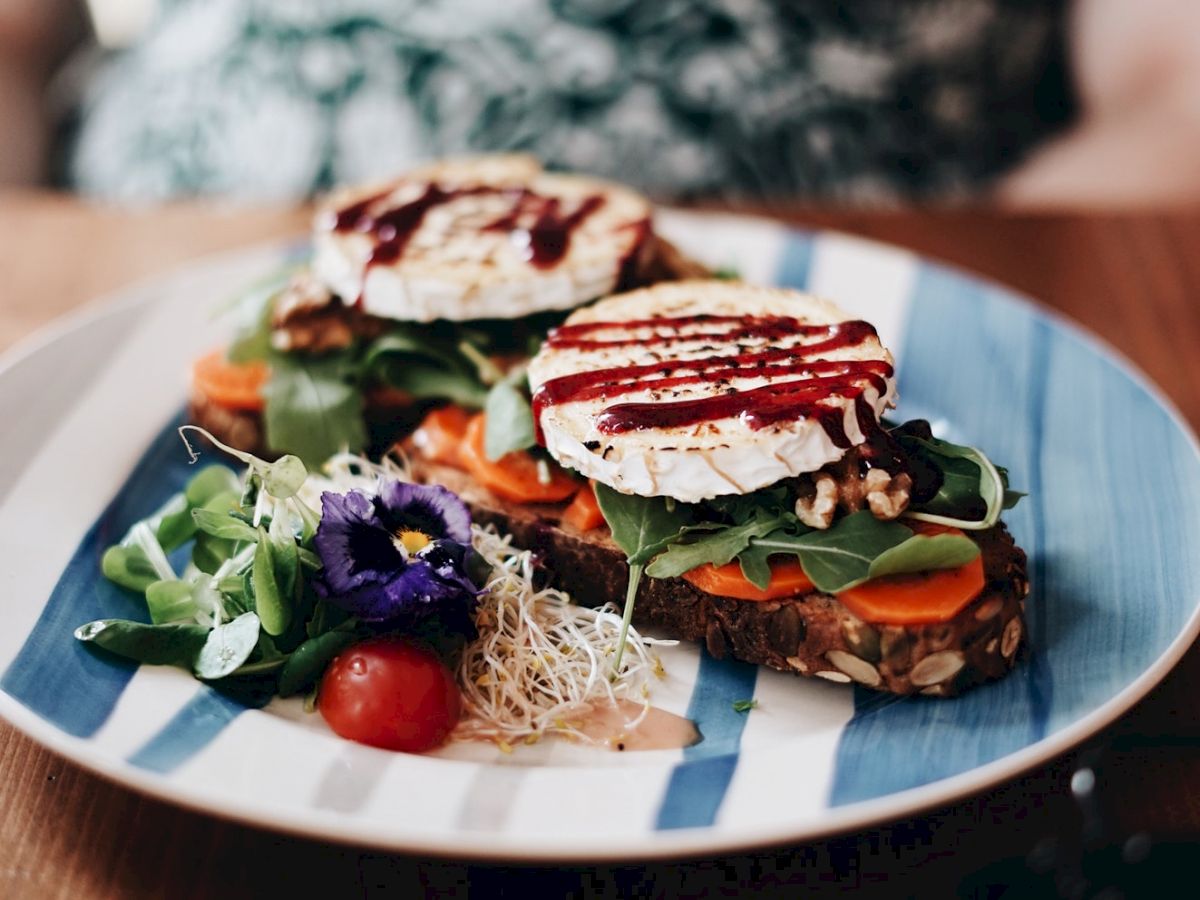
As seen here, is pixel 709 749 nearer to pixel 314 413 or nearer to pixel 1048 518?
pixel 1048 518

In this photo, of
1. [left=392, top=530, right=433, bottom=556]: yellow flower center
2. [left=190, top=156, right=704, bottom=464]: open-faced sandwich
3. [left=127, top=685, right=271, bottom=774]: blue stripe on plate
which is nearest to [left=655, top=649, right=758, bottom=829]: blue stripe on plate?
[left=392, top=530, right=433, bottom=556]: yellow flower center

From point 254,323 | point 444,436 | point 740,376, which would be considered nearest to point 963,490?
point 740,376

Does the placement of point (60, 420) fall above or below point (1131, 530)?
above

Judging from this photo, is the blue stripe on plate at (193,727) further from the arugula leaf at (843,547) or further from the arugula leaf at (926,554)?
the arugula leaf at (926,554)

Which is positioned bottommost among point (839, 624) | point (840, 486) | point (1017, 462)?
point (1017, 462)

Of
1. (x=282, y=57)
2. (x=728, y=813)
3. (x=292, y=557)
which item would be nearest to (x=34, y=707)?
(x=292, y=557)

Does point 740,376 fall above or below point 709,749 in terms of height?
above

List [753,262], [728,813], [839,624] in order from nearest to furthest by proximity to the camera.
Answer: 1. [728,813]
2. [839,624]
3. [753,262]

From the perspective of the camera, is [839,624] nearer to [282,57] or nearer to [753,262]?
[753,262]
